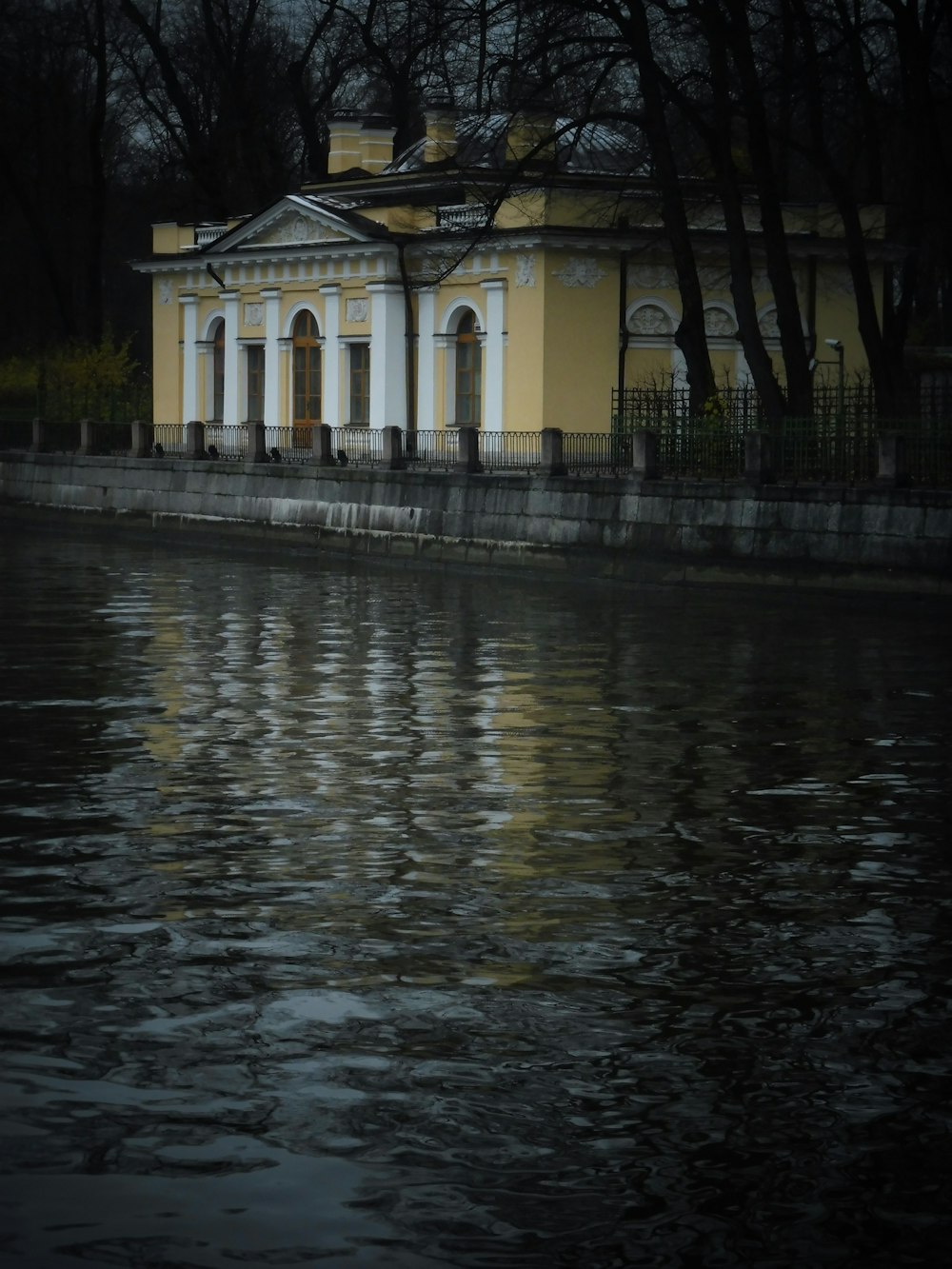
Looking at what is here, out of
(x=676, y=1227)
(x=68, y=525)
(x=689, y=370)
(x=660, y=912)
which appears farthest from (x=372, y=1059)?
(x=68, y=525)

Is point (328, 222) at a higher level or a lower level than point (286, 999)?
higher

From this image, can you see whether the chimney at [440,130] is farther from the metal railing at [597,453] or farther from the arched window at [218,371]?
the metal railing at [597,453]

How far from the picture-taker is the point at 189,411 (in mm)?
54062

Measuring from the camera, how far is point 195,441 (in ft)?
144

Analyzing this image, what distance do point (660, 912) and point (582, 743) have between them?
5.42 meters

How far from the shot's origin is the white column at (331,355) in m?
48.1

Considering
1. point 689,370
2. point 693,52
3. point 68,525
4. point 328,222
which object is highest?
point 693,52

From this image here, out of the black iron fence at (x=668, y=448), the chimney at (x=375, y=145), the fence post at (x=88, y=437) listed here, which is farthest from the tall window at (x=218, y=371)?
the fence post at (x=88, y=437)

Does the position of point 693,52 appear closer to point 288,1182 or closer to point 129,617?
point 129,617

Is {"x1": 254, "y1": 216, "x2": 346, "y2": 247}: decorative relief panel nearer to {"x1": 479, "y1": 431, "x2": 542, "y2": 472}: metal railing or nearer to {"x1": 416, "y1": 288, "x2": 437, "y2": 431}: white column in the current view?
{"x1": 416, "y1": 288, "x2": 437, "y2": 431}: white column

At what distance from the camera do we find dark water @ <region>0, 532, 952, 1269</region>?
239 inches

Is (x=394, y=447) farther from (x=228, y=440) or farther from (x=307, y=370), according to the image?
(x=228, y=440)

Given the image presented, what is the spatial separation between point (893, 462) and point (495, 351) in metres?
17.1

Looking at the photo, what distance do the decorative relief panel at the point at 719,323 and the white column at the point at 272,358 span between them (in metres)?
9.70
